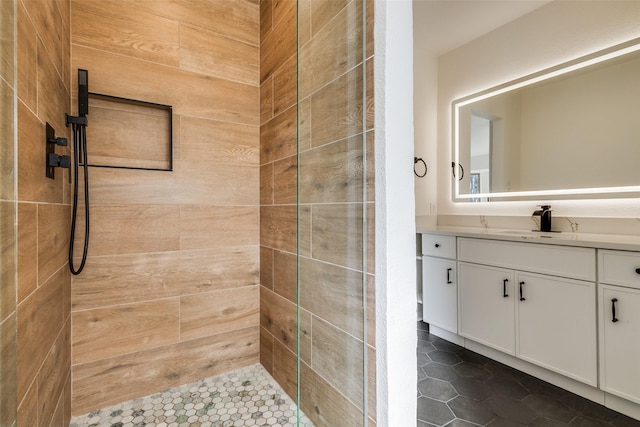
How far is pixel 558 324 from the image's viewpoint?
5.30 feet

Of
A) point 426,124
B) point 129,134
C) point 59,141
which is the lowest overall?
point 59,141

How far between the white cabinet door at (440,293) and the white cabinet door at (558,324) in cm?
43

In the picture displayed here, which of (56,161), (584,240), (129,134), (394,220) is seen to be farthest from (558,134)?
(56,161)

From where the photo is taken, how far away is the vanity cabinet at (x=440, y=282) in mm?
2168

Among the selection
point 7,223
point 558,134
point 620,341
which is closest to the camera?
point 7,223

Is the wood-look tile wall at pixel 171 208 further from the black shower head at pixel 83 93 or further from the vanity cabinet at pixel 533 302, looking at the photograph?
→ the vanity cabinet at pixel 533 302

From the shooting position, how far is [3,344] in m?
0.66

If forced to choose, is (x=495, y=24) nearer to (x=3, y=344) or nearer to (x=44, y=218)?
(x=44, y=218)

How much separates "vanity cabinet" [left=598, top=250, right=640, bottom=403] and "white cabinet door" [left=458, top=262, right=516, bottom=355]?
421mm

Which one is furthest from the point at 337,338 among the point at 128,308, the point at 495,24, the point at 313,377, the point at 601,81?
the point at 495,24

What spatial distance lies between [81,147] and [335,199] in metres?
1.28

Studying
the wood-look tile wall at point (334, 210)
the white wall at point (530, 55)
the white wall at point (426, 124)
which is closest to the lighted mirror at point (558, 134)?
the white wall at point (530, 55)

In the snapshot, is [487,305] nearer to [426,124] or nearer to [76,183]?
[426,124]

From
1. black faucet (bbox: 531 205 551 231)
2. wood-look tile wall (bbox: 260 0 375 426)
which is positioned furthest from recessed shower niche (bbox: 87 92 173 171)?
black faucet (bbox: 531 205 551 231)
